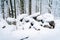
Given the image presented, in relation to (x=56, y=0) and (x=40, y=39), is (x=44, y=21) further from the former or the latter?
(x=56, y=0)

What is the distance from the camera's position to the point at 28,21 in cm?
891

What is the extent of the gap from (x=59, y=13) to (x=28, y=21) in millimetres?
14184

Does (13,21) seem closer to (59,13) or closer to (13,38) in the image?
(13,38)

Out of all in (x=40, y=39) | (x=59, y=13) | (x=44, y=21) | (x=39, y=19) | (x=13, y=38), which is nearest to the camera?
(x=40, y=39)

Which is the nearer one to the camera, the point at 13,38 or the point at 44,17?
the point at 13,38

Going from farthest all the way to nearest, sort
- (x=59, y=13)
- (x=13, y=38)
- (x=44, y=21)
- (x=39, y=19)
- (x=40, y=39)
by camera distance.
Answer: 1. (x=59, y=13)
2. (x=39, y=19)
3. (x=44, y=21)
4. (x=13, y=38)
5. (x=40, y=39)

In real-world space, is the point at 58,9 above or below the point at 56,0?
below

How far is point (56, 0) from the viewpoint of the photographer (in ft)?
75.0

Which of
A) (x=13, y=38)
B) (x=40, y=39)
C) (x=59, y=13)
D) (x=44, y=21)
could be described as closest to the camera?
(x=40, y=39)

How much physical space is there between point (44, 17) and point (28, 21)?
1208mm

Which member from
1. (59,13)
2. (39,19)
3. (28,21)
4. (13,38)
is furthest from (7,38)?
(59,13)

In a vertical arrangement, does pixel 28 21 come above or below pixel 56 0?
below

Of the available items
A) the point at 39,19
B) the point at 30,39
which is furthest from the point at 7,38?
the point at 39,19

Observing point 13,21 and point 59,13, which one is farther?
point 59,13
